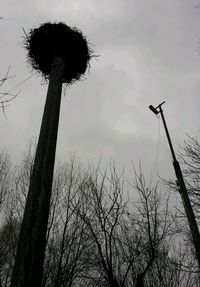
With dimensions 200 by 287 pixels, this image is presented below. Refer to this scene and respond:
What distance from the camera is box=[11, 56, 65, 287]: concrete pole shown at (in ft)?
7.04

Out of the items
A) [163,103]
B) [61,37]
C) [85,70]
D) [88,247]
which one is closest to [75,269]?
[88,247]

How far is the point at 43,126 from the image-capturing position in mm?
3004

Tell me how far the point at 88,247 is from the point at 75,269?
0.79 m

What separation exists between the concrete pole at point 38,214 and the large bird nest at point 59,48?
4.43ft

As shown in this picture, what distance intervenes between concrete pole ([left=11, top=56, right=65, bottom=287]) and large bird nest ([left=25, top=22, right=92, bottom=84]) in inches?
53.2

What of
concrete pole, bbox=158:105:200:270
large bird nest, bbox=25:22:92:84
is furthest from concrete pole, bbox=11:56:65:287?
concrete pole, bbox=158:105:200:270

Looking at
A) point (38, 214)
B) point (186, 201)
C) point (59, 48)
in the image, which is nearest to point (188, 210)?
point (186, 201)

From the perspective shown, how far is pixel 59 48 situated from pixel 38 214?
2493 mm

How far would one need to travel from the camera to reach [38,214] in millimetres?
2375

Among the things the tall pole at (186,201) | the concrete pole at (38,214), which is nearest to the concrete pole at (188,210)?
the tall pole at (186,201)

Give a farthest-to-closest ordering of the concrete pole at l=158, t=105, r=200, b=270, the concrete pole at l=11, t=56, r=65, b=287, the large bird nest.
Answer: the concrete pole at l=158, t=105, r=200, b=270, the large bird nest, the concrete pole at l=11, t=56, r=65, b=287

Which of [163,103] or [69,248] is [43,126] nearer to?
[163,103]

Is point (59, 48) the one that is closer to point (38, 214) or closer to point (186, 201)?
point (38, 214)

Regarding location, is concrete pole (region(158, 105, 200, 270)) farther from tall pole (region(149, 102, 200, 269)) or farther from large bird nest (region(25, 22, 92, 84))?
large bird nest (region(25, 22, 92, 84))
